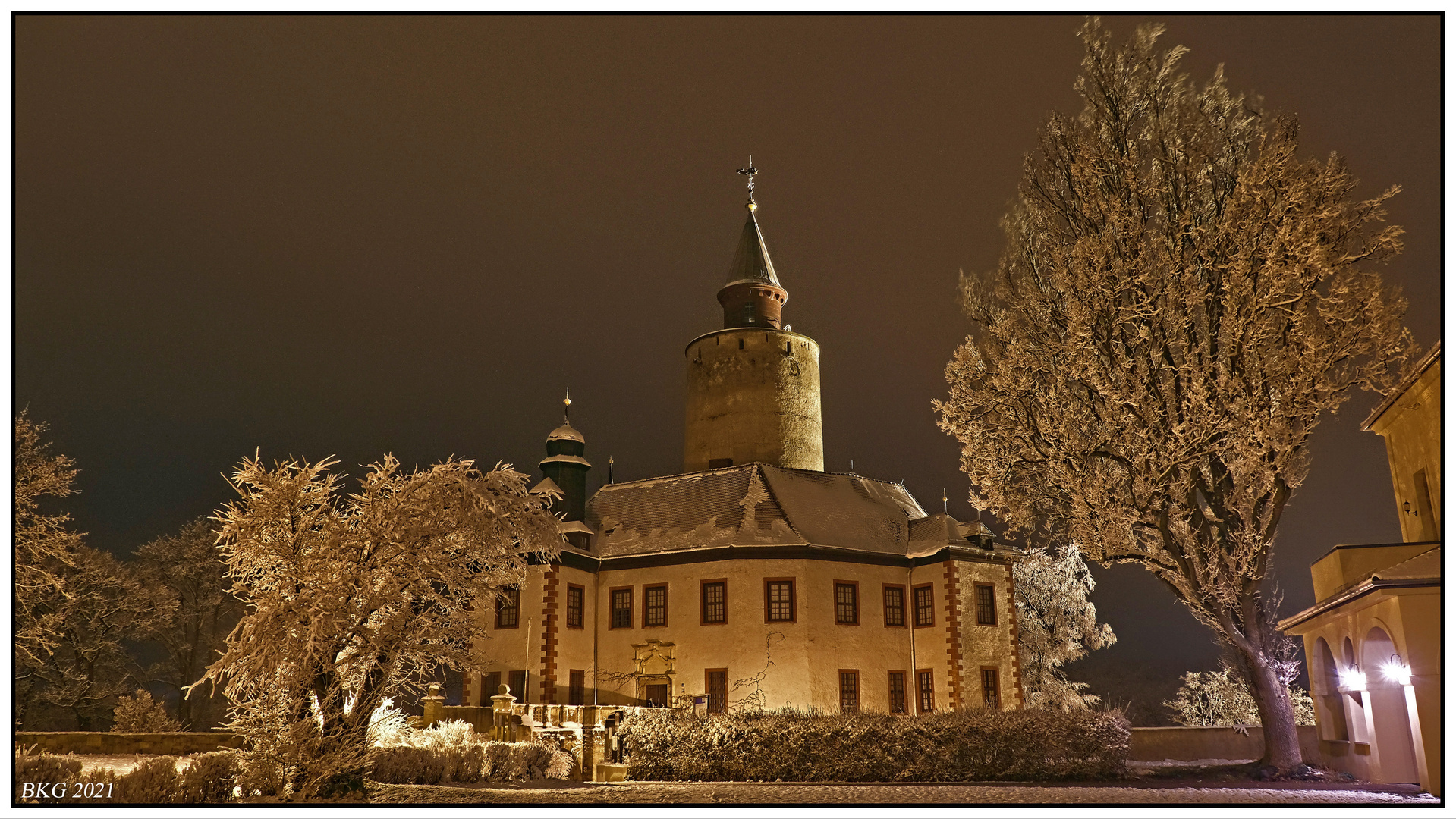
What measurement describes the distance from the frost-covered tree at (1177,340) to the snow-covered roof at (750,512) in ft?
32.1

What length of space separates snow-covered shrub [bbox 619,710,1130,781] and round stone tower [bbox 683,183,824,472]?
1553 cm

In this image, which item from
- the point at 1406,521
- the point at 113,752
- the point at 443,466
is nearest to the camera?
the point at 443,466

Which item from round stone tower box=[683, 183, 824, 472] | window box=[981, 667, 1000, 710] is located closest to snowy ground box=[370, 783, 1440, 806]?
window box=[981, 667, 1000, 710]

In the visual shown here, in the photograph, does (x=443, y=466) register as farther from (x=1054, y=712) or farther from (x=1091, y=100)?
(x=1091, y=100)

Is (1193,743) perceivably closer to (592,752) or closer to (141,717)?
(592,752)

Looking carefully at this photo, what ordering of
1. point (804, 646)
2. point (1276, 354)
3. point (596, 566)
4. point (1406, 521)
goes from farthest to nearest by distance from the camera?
point (596, 566)
point (804, 646)
point (1406, 521)
point (1276, 354)

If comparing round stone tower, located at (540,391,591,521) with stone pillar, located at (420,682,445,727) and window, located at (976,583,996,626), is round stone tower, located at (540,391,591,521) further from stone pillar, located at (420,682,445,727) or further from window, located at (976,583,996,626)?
window, located at (976,583,996,626)

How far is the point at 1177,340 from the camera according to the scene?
765 inches

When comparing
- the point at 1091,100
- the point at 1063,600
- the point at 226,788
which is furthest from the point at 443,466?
the point at 1063,600

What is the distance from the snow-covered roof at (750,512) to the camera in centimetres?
3088

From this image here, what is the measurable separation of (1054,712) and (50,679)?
32553 mm

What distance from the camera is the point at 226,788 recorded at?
14617mm

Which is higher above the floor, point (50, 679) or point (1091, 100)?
point (1091, 100)

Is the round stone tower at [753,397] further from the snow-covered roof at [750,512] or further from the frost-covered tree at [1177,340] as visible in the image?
the frost-covered tree at [1177,340]
